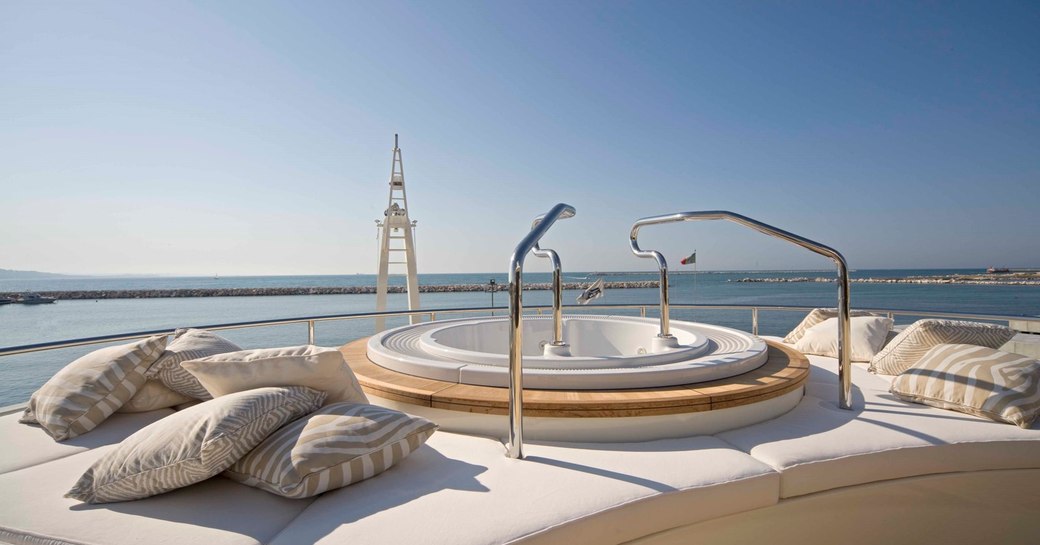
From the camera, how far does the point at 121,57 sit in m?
3.77

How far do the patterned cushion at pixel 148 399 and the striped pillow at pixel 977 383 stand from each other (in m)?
3.28

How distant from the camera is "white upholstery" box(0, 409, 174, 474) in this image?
139cm

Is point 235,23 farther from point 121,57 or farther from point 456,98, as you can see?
point 456,98

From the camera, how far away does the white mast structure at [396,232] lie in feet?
34.4

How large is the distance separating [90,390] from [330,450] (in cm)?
128

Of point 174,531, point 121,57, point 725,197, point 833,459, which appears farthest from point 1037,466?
point 725,197

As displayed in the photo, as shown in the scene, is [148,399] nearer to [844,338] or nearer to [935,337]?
[844,338]

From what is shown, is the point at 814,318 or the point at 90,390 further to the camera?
the point at 814,318

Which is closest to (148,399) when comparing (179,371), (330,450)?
(179,371)

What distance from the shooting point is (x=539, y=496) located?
109cm

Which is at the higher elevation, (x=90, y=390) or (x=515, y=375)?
(x=515, y=375)

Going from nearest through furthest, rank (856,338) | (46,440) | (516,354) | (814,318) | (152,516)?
(152,516), (516,354), (46,440), (856,338), (814,318)

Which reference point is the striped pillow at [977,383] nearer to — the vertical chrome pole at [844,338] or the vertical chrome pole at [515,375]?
the vertical chrome pole at [844,338]

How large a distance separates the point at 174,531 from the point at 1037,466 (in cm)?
263
